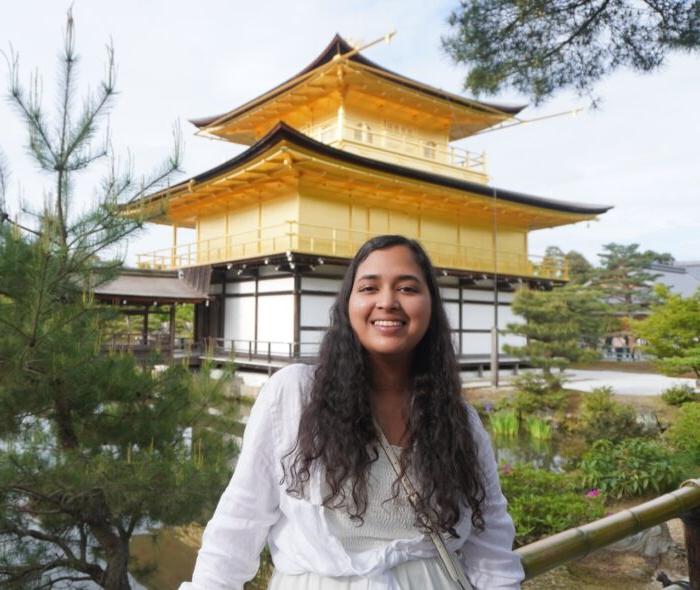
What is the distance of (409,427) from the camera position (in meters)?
1.14

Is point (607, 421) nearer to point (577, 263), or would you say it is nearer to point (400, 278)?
point (400, 278)

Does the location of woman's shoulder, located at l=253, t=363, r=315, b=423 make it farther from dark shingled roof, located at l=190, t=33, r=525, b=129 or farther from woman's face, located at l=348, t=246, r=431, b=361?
dark shingled roof, located at l=190, t=33, r=525, b=129

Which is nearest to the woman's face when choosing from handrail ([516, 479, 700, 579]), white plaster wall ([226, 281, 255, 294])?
handrail ([516, 479, 700, 579])

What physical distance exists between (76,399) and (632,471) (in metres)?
5.31

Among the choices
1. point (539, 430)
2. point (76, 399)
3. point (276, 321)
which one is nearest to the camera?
point (76, 399)

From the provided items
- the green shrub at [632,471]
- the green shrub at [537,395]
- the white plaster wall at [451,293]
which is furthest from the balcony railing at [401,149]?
the green shrub at [632,471]

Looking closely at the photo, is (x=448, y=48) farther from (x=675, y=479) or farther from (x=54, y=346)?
(x=675, y=479)

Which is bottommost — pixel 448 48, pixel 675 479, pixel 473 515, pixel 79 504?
pixel 675 479

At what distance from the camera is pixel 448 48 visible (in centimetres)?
352

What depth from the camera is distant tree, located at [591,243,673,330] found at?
2100 cm

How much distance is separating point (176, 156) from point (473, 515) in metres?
2.69

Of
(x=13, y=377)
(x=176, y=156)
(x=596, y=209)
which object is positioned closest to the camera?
(x=13, y=377)

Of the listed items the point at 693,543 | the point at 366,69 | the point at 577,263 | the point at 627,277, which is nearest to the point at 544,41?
the point at 693,543

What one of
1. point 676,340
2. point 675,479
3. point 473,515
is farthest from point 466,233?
point 473,515
